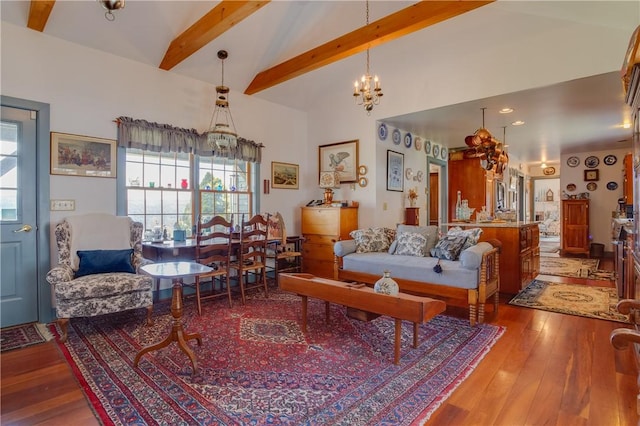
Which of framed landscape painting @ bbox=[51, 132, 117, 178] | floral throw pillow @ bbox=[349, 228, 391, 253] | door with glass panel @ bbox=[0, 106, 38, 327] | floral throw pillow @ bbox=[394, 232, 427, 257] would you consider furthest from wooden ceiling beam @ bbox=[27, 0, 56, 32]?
floral throw pillow @ bbox=[394, 232, 427, 257]

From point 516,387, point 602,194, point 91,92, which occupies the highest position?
point 91,92

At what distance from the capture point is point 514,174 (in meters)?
9.45

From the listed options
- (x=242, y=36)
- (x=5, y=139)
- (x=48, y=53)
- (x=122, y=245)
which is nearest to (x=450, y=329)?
(x=122, y=245)

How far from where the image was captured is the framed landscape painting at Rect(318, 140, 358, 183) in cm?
534

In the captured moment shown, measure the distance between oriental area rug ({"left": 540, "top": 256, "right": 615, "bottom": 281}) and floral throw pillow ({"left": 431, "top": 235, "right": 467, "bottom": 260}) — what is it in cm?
308

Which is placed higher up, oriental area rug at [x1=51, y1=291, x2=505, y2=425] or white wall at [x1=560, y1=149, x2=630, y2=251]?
white wall at [x1=560, y1=149, x2=630, y2=251]

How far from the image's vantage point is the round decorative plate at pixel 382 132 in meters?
5.26

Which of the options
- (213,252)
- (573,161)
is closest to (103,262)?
(213,252)

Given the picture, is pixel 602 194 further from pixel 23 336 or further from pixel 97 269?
pixel 23 336

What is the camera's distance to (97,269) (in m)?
3.26

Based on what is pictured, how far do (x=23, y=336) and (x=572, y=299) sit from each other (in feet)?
19.0

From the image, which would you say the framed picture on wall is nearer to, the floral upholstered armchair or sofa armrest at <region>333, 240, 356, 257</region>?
sofa armrest at <region>333, 240, 356, 257</region>

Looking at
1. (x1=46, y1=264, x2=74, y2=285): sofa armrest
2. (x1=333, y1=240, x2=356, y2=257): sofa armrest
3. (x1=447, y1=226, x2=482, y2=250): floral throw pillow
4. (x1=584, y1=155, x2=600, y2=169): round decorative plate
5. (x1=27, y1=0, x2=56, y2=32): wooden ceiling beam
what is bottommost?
(x1=46, y1=264, x2=74, y2=285): sofa armrest

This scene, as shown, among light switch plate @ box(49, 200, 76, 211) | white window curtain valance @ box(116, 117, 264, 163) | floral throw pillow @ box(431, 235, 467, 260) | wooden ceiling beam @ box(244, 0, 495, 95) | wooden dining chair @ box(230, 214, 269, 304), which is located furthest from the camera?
wooden dining chair @ box(230, 214, 269, 304)
